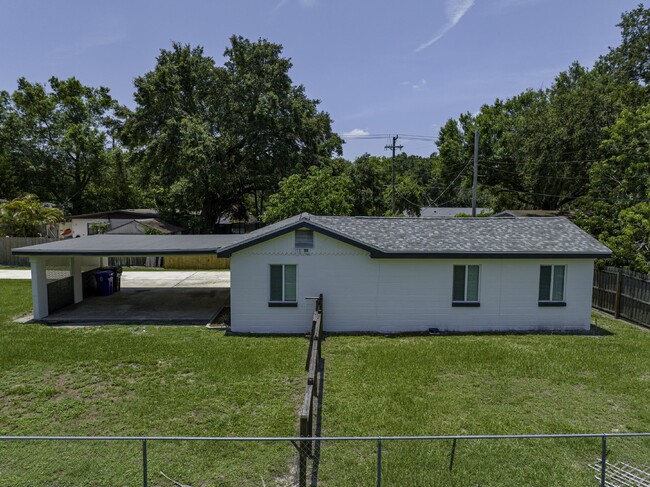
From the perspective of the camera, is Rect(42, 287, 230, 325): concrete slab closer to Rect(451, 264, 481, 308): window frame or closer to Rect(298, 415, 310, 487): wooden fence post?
Rect(451, 264, 481, 308): window frame

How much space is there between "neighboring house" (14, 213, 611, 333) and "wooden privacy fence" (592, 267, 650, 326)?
1840 millimetres

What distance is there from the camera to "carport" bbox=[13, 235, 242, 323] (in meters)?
14.6

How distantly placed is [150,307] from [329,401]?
1134 cm

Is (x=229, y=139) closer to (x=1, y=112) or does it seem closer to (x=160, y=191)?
(x=160, y=191)

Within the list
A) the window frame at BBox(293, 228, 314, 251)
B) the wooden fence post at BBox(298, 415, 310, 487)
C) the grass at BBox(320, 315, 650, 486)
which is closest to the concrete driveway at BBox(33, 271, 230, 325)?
the window frame at BBox(293, 228, 314, 251)

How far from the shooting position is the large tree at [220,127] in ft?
106

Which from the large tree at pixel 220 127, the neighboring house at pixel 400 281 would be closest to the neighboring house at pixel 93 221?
the large tree at pixel 220 127

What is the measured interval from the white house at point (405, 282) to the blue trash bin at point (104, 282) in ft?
29.9

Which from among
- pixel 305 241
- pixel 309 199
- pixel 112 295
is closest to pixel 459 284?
pixel 305 241

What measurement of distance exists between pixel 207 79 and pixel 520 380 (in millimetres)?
33183

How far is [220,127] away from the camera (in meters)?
34.4

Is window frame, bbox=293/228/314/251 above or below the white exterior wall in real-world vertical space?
above

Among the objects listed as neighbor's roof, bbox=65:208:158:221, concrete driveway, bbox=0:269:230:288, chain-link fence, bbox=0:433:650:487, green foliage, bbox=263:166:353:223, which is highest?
green foliage, bbox=263:166:353:223

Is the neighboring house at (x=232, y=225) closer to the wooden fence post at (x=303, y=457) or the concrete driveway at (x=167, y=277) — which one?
the concrete driveway at (x=167, y=277)
